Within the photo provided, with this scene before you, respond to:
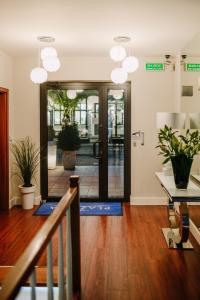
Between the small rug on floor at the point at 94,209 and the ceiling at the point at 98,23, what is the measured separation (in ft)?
8.69

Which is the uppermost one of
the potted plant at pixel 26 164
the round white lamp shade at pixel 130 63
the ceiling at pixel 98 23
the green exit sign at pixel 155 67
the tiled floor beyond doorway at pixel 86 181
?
the ceiling at pixel 98 23

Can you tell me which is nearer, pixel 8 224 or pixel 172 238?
pixel 172 238

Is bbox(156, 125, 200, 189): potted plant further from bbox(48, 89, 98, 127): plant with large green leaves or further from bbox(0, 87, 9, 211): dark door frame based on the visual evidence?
bbox(0, 87, 9, 211): dark door frame

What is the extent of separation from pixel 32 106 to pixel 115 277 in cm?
373

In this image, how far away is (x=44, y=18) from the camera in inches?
148

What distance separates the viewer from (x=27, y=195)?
5.81 meters

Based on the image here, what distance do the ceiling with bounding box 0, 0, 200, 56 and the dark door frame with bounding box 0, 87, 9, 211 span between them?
86cm

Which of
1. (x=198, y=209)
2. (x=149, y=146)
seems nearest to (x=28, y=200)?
(x=149, y=146)

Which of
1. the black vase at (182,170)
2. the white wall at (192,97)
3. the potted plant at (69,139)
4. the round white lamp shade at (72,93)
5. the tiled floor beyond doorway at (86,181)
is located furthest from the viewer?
the tiled floor beyond doorway at (86,181)

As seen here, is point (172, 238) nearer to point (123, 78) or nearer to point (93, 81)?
point (123, 78)

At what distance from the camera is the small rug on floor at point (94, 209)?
5.54 metres

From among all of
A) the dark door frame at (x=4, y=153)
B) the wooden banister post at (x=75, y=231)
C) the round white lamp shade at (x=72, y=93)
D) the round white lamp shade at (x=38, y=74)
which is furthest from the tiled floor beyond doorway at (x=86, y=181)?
the wooden banister post at (x=75, y=231)

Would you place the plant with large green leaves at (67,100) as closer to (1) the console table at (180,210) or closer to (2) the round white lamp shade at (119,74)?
(2) the round white lamp shade at (119,74)

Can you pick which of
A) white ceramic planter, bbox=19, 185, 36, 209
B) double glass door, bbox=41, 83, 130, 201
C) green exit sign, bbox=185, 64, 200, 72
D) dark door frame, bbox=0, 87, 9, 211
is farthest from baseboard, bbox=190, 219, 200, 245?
dark door frame, bbox=0, 87, 9, 211
